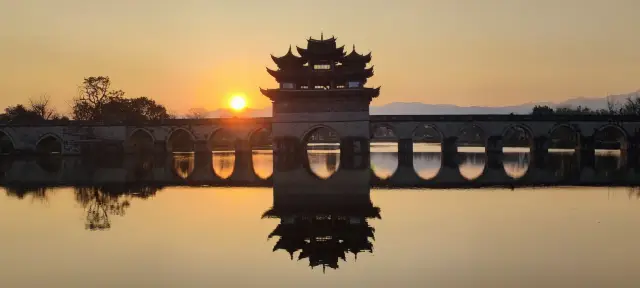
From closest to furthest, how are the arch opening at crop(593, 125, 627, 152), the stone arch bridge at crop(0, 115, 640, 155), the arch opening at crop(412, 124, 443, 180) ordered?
the arch opening at crop(412, 124, 443, 180), the stone arch bridge at crop(0, 115, 640, 155), the arch opening at crop(593, 125, 627, 152)

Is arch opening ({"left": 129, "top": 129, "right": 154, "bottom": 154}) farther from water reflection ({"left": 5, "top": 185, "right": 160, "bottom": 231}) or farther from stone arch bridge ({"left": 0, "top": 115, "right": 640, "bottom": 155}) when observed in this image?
water reflection ({"left": 5, "top": 185, "right": 160, "bottom": 231})

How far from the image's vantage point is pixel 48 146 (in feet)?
197

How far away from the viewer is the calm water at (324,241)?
385 inches

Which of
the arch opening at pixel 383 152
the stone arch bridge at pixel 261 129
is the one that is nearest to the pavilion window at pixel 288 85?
the stone arch bridge at pixel 261 129

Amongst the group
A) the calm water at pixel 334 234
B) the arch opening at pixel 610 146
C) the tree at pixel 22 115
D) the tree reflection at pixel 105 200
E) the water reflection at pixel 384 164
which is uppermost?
the tree at pixel 22 115

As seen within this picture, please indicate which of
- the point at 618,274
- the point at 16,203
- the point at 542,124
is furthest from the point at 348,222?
the point at 542,124

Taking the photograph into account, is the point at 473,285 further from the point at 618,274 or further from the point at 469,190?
the point at 469,190

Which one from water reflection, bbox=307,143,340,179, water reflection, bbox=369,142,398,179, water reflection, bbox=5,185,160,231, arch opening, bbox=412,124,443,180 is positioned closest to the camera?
water reflection, bbox=5,185,160,231

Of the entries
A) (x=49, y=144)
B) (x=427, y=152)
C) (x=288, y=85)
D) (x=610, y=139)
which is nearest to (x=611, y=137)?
(x=610, y=139)

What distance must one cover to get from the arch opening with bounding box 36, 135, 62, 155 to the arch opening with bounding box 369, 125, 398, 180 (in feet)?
115

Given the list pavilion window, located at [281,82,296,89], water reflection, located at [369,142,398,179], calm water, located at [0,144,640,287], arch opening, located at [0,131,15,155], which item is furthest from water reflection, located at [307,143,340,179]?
arch opening, located at [0,131,15,155]

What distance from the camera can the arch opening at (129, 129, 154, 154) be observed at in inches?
2255

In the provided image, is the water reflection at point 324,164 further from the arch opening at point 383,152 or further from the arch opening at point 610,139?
the arch opening at point 610,139

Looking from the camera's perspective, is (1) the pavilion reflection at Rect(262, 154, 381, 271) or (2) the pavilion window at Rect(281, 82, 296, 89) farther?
(2) the pavilion window at Rect(281, 82, 296, 89)
